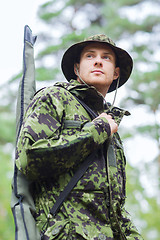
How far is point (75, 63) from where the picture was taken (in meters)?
3.12

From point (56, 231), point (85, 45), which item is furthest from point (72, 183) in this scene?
point (85, 45)

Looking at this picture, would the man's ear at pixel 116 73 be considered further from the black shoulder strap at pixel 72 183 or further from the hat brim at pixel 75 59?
the black shoulder strap at pixel 72 183

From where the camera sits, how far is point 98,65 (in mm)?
2834

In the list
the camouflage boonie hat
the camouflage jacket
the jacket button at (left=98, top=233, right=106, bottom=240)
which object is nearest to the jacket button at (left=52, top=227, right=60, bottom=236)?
the camouflage jacket

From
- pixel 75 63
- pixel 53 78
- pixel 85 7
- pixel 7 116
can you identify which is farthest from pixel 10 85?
pixel 75 63

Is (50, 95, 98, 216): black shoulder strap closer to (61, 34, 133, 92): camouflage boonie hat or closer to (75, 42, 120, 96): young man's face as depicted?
(75, 42, 120, 96): young man's face

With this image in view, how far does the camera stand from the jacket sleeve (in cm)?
214

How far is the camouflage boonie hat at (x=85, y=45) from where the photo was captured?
2.94 m

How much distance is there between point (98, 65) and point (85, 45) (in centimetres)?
28

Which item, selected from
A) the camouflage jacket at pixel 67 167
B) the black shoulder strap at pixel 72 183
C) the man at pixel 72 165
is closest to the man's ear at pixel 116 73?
the man at pixel 72 165

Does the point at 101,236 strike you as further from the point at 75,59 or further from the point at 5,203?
the point at 5,203

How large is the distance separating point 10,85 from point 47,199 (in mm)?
13400

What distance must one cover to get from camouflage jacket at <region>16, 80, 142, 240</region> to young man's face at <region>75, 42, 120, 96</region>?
1.17ft

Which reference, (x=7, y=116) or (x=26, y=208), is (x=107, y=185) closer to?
(x=26, y=208)
